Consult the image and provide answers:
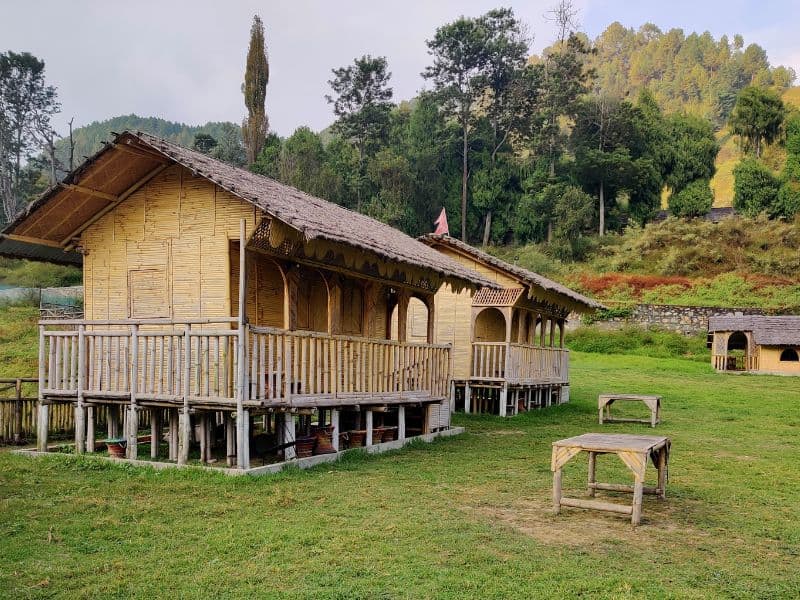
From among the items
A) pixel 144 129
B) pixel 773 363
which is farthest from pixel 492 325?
pixel 144 129

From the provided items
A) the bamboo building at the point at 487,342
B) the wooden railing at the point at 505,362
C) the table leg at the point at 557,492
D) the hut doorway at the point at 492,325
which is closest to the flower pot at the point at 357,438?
the table leg at the point at 557,492

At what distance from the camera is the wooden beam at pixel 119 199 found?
12625 millimetres

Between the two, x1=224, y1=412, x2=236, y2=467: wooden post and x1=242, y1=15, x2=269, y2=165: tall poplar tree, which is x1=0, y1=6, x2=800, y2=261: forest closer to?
x1=242, y1=15, x2=269, y2=165: tall poplar tree

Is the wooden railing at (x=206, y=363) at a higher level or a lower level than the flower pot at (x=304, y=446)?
higher

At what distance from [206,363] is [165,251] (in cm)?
246

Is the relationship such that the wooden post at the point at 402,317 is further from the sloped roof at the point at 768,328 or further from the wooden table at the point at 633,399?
the sloped roof at the point at 768,328

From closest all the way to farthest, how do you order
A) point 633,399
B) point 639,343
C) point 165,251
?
1. point 165,251
2. point 633,399
3. point 639,343

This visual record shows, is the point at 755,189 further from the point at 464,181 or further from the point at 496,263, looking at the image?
the point at 496,263

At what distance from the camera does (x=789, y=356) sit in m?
33.4

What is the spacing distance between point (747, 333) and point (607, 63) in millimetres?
144501

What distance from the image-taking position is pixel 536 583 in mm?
6398

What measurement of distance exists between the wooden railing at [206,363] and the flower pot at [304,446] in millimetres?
709

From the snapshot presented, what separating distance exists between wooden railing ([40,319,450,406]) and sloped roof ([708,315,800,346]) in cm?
2471

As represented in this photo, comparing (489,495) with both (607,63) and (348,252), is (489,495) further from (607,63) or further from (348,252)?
(607,63)
